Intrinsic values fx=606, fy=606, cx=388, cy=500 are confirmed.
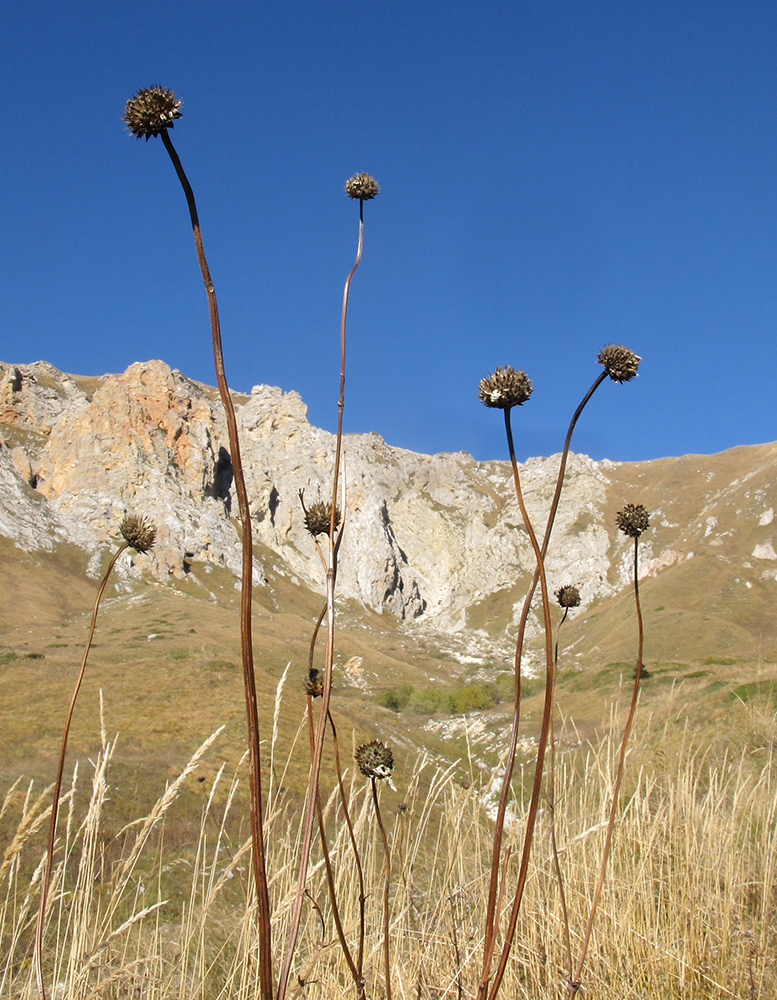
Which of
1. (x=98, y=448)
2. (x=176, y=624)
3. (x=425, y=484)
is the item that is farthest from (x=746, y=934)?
(x=425, y=484)

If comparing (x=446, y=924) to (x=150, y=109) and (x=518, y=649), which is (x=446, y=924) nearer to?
(x=518, y=649)

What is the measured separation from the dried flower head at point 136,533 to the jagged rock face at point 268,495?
85683 millimetres

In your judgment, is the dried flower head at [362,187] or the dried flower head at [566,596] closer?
the dried flower head at [362,187]

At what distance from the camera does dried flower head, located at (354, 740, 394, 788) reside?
2016 millimetres

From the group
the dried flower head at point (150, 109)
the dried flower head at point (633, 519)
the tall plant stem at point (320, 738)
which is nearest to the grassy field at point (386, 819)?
the tall plant stem at point (320, 738)

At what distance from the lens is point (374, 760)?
2.16 m

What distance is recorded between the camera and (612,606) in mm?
86688

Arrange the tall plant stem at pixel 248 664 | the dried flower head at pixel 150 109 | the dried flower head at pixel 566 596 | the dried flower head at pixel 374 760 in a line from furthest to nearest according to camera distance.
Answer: the dried flower head at pixel 566 596 → the dried flower head at pixel 374 760 → the dried flower head at pixel 150 109 → the tall plant stem at pixel 248 664

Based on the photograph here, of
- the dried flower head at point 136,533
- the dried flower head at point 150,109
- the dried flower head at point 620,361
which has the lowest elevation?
the dried flower head at point 136,533

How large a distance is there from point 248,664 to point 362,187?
2362 millimetres

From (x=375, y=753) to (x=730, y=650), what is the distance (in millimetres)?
58766

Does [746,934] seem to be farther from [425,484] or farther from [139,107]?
[425,484]

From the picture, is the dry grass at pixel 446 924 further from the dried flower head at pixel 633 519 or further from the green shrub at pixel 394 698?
the green shrub at pixel 394 698

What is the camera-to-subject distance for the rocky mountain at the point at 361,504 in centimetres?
8919
